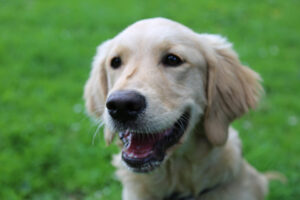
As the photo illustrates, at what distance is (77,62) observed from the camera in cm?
706

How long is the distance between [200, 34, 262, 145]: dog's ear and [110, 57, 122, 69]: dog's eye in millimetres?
730

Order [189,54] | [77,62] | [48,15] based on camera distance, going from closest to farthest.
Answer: [189,54]
[77,62]
[48,15]

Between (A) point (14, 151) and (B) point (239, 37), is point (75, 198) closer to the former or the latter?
(A) point (14, 151)

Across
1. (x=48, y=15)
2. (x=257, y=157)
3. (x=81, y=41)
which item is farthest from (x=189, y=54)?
(x=48, y=15)

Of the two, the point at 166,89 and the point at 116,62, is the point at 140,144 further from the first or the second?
the point at 116,62

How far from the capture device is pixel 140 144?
9.75 ft

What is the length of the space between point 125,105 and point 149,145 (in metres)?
0.54

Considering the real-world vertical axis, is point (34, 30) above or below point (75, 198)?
above

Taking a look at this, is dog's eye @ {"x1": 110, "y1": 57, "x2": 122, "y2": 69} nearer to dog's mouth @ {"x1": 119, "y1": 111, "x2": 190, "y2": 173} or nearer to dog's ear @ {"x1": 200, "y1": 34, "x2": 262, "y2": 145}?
dog's mouth @ {"x1": 119, "y1": 111, "x2": 190, "y2": 173}

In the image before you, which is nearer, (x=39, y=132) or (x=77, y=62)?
(x=39, y=132)

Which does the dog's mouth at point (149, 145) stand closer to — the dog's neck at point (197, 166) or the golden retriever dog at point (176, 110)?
the golden retriever dog at point (176, 110)

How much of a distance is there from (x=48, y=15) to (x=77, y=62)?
2503mm

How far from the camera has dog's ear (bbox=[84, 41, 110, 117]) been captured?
3.53 metres

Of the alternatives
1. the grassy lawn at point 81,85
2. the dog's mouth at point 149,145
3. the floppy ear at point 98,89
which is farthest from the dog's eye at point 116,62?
the grassy lawn at point 81,85
